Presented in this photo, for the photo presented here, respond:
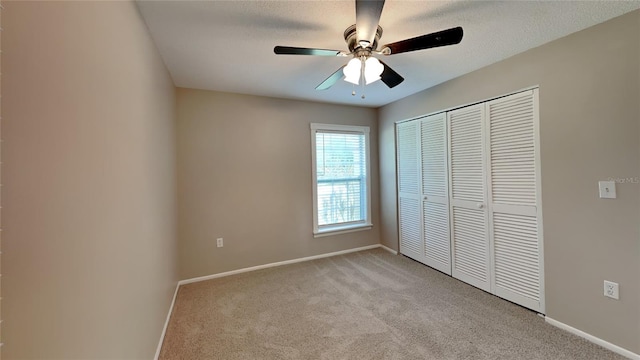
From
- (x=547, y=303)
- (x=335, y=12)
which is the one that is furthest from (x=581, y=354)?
(x=335, y=12)

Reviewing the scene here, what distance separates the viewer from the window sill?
3.75 m

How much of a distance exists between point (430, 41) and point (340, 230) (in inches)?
114

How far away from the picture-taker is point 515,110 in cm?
237

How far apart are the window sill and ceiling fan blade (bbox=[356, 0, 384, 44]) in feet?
9.07

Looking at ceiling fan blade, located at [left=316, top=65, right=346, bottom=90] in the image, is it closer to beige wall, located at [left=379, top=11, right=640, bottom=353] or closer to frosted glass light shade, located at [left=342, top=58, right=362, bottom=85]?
frosted glass light shade, located at [left=342, top=58, right=362, bottom=85]

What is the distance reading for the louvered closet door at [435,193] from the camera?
311 centimetres

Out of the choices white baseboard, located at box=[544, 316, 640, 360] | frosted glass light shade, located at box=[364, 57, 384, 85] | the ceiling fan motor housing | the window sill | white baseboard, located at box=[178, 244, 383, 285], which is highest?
the ceiling fan motor housing

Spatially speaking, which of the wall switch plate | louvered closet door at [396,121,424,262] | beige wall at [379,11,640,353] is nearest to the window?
louvered closet door at [396,121,424,262]

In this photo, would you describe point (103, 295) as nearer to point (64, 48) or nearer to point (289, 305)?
point (64, 48)

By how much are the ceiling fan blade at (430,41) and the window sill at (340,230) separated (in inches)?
106

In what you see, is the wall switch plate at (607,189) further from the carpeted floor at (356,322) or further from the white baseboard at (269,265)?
the white baseboard at (269,265)

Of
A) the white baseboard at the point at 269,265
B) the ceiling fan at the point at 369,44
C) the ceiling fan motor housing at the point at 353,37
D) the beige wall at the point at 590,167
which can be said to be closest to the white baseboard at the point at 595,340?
the beige wall at the point at 590,167

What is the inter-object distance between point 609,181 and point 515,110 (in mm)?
898

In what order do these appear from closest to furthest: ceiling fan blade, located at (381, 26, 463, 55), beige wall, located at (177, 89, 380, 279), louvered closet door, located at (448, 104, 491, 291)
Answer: ceiling fan blade, located at (381, 26, 463, 55) < louvered closet door, located at (448, 104, 491, 291) < beige wall, located at (177, 89, 380, 279)
